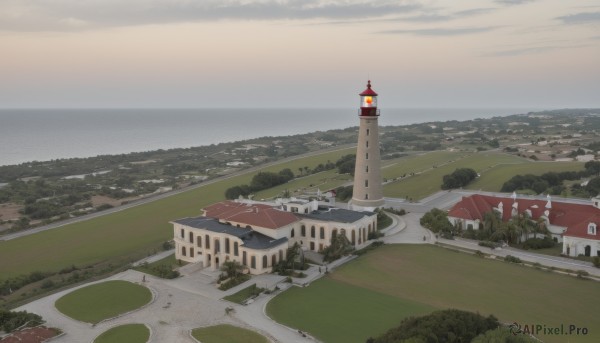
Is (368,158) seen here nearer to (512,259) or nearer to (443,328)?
(512,259)

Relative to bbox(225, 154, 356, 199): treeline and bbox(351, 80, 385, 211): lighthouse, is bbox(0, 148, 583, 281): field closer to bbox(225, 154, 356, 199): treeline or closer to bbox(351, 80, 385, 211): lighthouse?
bbox(225, 154, 356, 199): treeline

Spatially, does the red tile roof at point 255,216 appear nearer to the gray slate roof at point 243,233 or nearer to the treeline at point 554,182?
the gray slate roof at point 243,233

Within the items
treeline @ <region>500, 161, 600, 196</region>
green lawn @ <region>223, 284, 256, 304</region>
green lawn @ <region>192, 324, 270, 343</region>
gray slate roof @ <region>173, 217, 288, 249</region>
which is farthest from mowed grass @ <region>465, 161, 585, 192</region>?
green lawn @ <region>192, 324, 270, 343</region>

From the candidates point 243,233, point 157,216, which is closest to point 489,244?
point 243,233

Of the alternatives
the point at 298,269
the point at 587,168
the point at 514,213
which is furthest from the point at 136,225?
the point at 587,168

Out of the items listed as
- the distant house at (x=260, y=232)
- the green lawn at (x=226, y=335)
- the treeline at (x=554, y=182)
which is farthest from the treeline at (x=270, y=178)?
the green lawn at (x=226, y=335)

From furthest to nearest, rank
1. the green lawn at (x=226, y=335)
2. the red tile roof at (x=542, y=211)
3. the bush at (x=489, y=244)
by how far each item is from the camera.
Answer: the bush at (x=489, y=244) < the red tile roof at (x=542, y=211) < the green lawn at (x=226, y=335)
